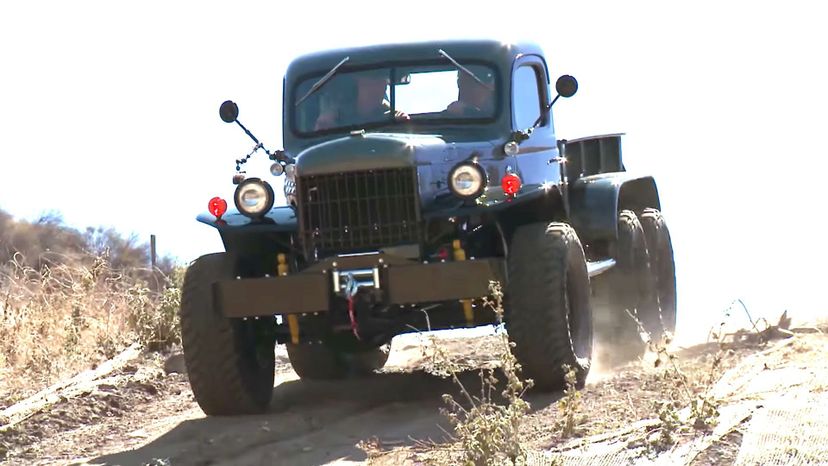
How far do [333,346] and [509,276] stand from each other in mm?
1582

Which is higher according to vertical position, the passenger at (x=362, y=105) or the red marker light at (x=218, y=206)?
the passenger at (x=362, y=105)

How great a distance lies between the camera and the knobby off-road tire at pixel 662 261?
1363cm

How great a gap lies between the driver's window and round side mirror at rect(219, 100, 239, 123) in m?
1.81

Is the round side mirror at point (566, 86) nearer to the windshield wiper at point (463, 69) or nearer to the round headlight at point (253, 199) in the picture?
the windshield wiper at point (463, 69)

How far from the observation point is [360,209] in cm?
937

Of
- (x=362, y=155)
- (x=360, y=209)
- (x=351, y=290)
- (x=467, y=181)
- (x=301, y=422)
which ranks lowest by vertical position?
(x=301, y=422)

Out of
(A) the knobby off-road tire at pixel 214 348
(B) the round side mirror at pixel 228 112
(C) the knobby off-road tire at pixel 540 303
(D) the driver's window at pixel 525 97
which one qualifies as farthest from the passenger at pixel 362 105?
(C) the knobby off-road tire at pixel 540 303

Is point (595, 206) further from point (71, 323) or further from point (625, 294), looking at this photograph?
point (71, 323)

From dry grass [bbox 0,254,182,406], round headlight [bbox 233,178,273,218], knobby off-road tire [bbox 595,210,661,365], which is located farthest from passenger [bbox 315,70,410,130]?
dry grass [bbox 0,254,182,406]

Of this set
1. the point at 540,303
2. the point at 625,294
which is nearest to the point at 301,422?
the point at 540,303

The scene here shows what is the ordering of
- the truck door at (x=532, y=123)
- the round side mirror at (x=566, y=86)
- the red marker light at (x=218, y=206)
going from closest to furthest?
the red marker light at (x=218, y=206) < the round side mirror at (x=566, y=86) < the truck door at (x=532, y=123)

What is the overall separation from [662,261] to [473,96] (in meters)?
4.04

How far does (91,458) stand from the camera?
858cm

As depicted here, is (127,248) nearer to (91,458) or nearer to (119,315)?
(119,315)
